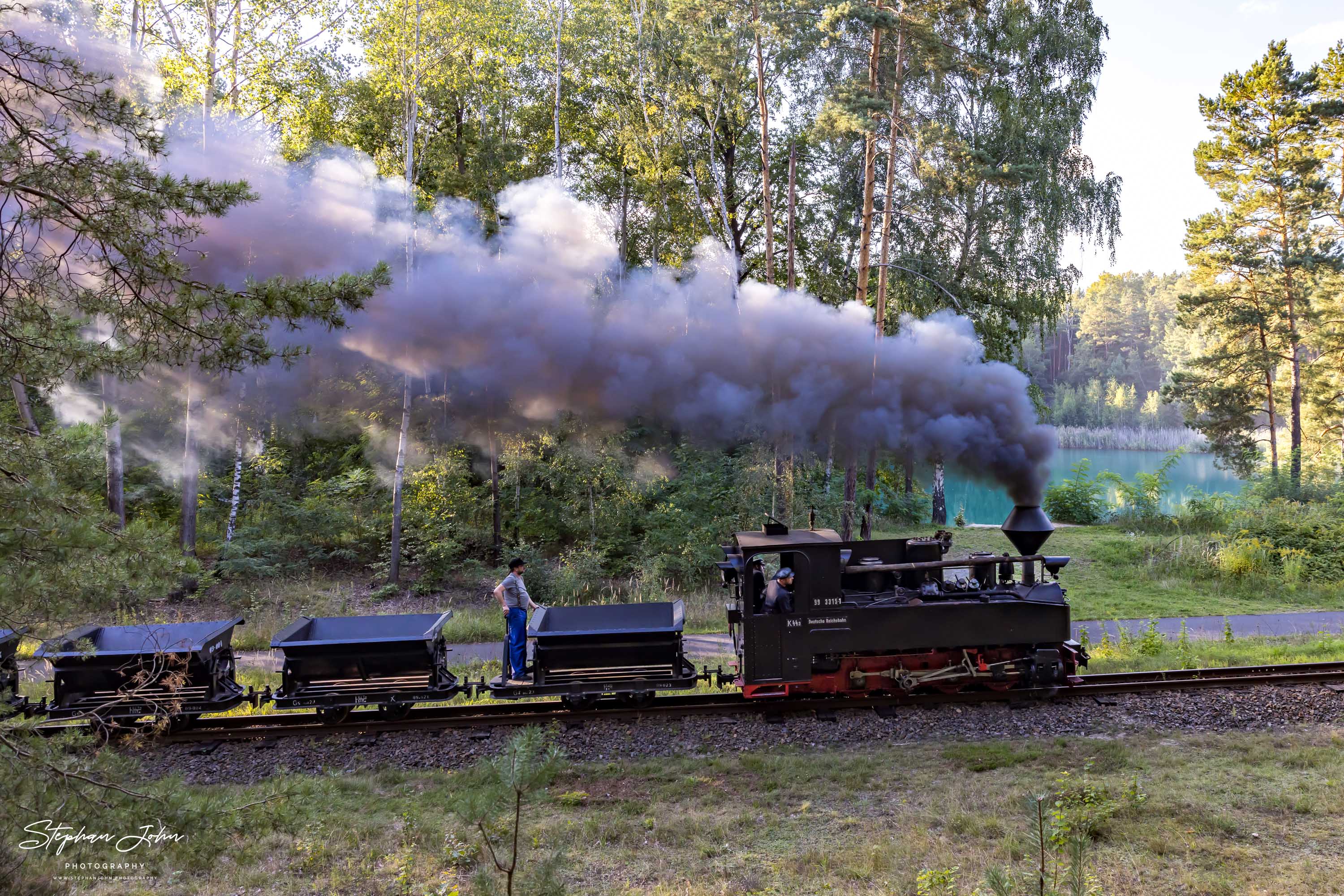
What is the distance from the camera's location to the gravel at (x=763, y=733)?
8148 mm

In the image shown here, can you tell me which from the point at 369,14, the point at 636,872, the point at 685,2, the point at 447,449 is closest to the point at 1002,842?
the point at 636,872

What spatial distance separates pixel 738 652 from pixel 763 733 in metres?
0.96

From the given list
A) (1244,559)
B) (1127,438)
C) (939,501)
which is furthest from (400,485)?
(1127,438)

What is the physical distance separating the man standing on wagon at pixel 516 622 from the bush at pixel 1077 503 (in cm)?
2213

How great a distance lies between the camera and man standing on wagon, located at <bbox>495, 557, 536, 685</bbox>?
9086 mm

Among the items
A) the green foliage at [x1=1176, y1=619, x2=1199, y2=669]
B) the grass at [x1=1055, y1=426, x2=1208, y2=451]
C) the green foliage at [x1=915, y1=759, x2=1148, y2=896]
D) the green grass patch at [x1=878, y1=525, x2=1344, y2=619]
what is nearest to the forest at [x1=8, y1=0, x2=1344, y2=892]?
the green grass patch at [x1=878, y1=525, x2=1344, y2=619]

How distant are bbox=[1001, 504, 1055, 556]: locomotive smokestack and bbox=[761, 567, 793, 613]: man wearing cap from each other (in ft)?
10.5

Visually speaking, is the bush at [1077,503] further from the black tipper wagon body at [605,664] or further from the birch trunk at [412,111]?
the birch trunk at [412,111]

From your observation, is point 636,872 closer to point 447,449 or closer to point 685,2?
point 447,449

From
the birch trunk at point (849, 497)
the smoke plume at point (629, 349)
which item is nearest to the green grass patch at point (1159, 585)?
the birch trunk at point (849, 497)

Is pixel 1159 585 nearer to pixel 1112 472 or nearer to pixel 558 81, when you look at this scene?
pixel 558 81

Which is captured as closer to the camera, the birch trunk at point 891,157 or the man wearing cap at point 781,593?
the man wearing cap at point 781,593

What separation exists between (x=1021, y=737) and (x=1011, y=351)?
526 inches

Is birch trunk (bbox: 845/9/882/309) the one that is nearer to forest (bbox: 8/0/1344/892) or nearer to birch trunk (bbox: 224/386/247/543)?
forest (bbox: 8/0/1344/892)
